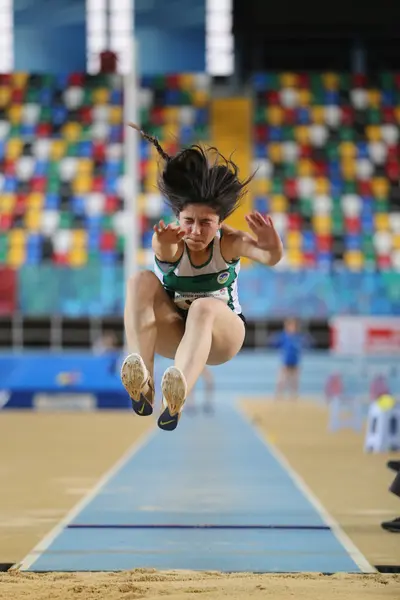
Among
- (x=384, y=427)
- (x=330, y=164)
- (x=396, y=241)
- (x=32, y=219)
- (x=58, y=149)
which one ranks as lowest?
(x=384, y=427)

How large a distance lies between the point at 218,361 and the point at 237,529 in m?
1.79

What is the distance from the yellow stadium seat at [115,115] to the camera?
94.3ft

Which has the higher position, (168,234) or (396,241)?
(168,234)

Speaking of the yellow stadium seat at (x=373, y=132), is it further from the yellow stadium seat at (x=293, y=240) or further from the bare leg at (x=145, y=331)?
the bare leg at (x=145, y=331)

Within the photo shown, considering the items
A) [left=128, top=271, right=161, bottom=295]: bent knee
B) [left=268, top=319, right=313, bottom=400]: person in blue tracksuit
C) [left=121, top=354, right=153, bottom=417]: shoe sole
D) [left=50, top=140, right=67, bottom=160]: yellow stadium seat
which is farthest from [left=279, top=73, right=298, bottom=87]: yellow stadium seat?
[left=121, top=354, right=153, bottom=417]: shoe sole

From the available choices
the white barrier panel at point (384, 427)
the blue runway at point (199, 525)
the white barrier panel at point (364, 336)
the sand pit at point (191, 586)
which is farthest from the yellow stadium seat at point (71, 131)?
the sand pit at point (191, 586)

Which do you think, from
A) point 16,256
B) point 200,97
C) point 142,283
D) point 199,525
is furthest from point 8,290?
point 142,283

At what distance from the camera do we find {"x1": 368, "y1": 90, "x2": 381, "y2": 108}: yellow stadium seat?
28.8m

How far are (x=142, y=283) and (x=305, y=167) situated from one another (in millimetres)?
22878

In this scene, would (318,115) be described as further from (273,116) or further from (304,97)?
(273,116)

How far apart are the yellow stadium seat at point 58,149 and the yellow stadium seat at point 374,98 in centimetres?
791

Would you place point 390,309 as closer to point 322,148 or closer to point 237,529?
point 322,148

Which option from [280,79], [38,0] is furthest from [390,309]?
[38,0]

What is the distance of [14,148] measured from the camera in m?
28.8
